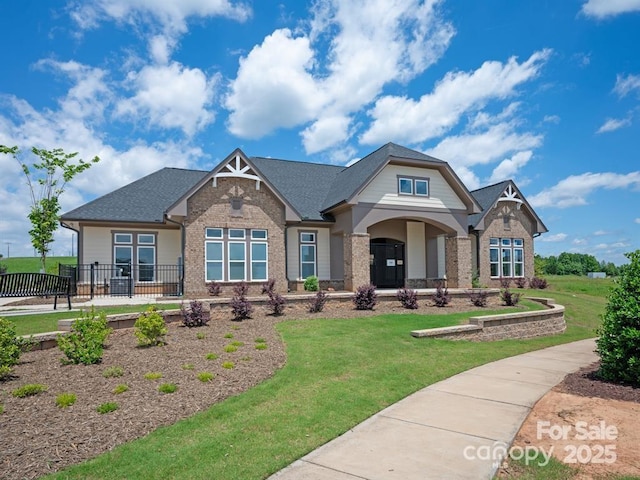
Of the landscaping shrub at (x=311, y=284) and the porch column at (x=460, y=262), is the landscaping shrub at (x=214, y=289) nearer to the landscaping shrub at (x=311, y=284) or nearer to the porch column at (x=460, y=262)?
the landscaping shrub at (x=311, y=284)

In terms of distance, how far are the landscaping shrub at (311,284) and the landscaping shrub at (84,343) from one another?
43.8 feet

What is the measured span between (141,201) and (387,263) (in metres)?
13.6

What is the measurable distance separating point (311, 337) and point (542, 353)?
533 centimetres

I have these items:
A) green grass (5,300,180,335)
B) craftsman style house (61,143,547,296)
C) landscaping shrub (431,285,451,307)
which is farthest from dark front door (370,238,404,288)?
green grass (5,300,180,335)

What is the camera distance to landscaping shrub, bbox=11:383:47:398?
571 cm

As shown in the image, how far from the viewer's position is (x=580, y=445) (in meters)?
4.53

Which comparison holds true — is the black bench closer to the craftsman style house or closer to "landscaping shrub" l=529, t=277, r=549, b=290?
the craftsman style house

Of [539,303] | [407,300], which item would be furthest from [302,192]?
[539,303]

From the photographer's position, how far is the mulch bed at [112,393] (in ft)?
14.2

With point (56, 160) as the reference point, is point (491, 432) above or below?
below

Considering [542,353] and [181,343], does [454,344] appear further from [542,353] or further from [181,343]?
[181,343]

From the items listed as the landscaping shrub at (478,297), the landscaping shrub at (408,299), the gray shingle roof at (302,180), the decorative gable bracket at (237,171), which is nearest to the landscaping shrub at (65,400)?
the landscaping shrub at (408,299)

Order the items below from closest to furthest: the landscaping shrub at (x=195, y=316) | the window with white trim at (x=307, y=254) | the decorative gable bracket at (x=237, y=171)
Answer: the landscaping shrub at (x=195, y=316) → the decorative gable bracket at (x=237, y=171) → the window with white trim at (x=307, y=254)

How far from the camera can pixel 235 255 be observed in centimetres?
1961
